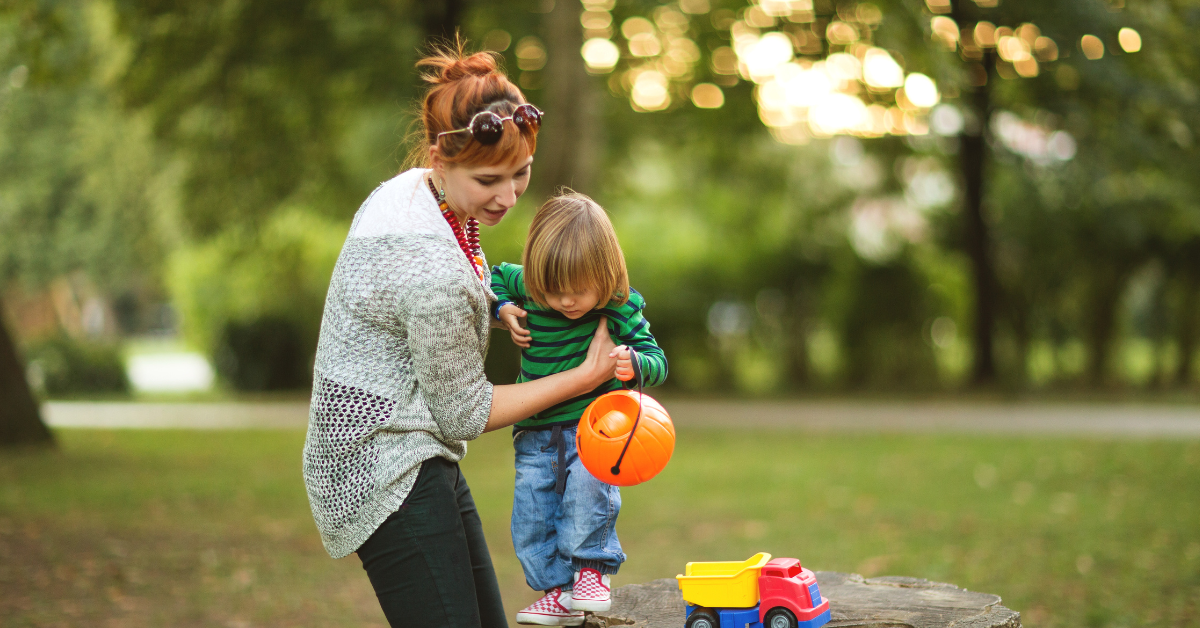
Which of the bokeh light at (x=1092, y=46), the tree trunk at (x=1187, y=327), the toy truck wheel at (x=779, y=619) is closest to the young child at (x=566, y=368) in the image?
the toy truck wheel at (x=779, y=619)

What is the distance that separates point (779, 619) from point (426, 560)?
107cm

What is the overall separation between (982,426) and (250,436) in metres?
9.47

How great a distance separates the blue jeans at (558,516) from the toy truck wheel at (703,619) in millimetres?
268

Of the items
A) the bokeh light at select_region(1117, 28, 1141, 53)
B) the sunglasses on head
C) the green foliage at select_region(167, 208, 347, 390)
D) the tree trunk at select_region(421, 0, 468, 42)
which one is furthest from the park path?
the sunglasses on head

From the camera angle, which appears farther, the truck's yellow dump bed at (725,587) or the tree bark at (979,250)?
the tree bark at (979,250)

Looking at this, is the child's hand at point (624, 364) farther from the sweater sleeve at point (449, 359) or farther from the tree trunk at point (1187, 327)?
the tree trunk at point (1187, 327)

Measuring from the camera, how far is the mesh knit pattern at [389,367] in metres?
2.42

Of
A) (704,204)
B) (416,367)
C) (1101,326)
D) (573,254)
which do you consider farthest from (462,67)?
(1101,326)

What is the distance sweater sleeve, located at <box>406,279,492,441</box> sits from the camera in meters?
2.40

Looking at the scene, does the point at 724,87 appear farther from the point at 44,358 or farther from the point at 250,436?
the point at 44,358

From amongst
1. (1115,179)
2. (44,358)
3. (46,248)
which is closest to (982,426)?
(1115,179)

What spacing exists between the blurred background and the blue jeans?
12.3 ft

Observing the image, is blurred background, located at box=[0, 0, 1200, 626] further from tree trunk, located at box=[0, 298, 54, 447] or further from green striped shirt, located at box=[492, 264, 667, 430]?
green striped shirt, located at box=[492, 264, 667, 430]

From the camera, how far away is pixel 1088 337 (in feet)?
57.0
